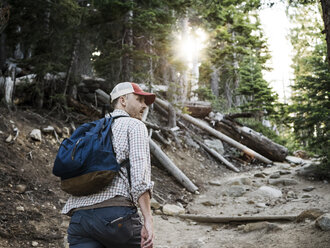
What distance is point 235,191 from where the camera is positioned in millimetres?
8617

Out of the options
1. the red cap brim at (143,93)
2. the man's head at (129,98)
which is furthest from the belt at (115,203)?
the red cap brim at (143,93)

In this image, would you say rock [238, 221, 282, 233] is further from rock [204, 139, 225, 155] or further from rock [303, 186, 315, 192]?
rock [204, 139, 225, 155]

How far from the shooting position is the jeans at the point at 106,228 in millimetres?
1836

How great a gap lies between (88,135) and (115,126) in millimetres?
216

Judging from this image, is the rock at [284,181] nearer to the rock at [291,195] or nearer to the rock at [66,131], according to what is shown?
the rock at [291,195]

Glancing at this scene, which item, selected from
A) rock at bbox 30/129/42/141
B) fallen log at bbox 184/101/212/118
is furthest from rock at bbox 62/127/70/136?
fallen log at bbox 184/101/212/118

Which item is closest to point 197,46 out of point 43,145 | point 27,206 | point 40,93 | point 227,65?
point 227,65

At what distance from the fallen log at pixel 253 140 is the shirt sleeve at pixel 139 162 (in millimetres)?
12863

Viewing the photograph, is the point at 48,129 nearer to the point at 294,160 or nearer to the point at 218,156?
the point at 218,156

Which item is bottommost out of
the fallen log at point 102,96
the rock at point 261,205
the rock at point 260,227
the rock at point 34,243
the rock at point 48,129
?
the rock at point 261,205

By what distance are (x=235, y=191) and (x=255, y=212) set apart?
1.88 metres

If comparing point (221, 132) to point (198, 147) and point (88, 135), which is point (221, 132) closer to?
point (198, 147)

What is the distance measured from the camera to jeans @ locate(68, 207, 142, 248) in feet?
6.02

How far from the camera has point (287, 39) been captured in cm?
2772
